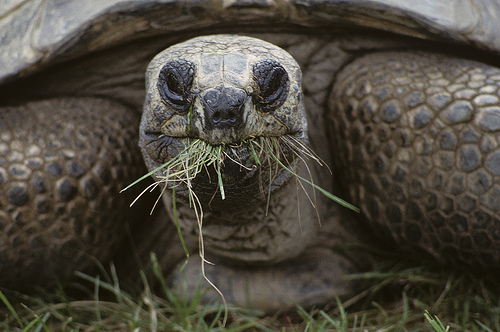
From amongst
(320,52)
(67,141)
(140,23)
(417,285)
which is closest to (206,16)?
(140,23)

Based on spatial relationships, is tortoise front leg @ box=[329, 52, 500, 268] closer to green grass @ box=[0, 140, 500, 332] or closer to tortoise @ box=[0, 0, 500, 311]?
Result: tortoise @ box=[0, 0, 500, 311]

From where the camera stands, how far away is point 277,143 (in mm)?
1579

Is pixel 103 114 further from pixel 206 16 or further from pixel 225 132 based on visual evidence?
pixel 225 132

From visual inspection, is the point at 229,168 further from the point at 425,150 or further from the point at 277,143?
the point at 425,150

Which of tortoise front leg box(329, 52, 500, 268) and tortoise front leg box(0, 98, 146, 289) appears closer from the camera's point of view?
tortoise front leg box(329, 52, 500, 268)

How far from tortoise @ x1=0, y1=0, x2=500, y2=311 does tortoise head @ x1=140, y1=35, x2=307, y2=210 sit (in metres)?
0.01

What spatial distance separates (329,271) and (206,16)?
3.65 feet

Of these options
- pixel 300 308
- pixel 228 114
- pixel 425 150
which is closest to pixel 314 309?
pixel 300 308

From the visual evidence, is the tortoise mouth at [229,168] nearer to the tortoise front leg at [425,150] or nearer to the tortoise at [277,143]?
the tortoise at [277,143]

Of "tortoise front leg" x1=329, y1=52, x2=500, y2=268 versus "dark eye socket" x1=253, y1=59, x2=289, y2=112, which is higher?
"dark eye socket" x1=253, y1=59, x2=289, y2=112

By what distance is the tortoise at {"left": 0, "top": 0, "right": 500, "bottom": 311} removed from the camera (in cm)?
184

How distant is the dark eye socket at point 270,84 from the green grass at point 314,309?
2.36 ft

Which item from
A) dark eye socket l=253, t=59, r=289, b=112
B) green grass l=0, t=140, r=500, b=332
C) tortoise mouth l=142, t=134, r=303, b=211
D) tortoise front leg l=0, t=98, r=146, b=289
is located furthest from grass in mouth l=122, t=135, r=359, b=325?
tortoise front leg l=0, t=98, r=146, b=289

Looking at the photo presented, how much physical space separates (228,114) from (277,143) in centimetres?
25
